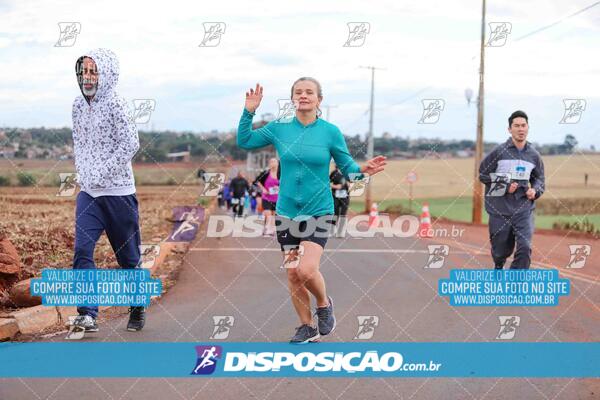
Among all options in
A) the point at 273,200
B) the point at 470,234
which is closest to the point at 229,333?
the point at 273,200

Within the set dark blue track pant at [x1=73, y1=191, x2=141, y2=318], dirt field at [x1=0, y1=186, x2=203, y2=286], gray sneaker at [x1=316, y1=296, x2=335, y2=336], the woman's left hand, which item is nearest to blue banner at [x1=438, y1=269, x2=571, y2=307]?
gray sneaker at [x1=316, y1=296, x2=335, y2=336]

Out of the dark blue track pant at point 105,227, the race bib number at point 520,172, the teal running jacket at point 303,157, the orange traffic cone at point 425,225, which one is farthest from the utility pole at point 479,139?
the teal running jacket at point 303,157

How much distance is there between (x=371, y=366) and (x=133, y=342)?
80.1 inches

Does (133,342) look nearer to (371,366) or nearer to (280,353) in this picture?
(280,353)

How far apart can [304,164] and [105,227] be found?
1.97 meters

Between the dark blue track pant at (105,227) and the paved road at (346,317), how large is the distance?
2.10ft

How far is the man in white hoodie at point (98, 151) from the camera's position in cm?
737

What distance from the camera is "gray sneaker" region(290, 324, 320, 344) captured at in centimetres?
726

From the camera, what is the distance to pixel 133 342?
7305mm

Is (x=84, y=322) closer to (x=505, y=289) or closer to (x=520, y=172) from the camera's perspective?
(x=505, y=289)

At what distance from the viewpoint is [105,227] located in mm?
7727

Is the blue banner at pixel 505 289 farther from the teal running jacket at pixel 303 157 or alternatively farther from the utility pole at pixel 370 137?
the utility pole at pixel 370 137

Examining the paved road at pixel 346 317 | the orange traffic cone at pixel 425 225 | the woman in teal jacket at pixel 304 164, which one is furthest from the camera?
the orange traffic cone at pixel 425 225

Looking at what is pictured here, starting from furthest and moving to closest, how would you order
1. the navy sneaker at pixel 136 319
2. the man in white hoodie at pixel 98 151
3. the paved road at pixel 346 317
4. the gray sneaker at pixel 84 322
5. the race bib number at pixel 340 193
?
the race bib number at pixel 340 193
the navy sneaker at pixel 136 319
the gray sneaker at pixel 84 322
the man in white hoodie at pixel 98 151
the paved road at pixel 346 317
